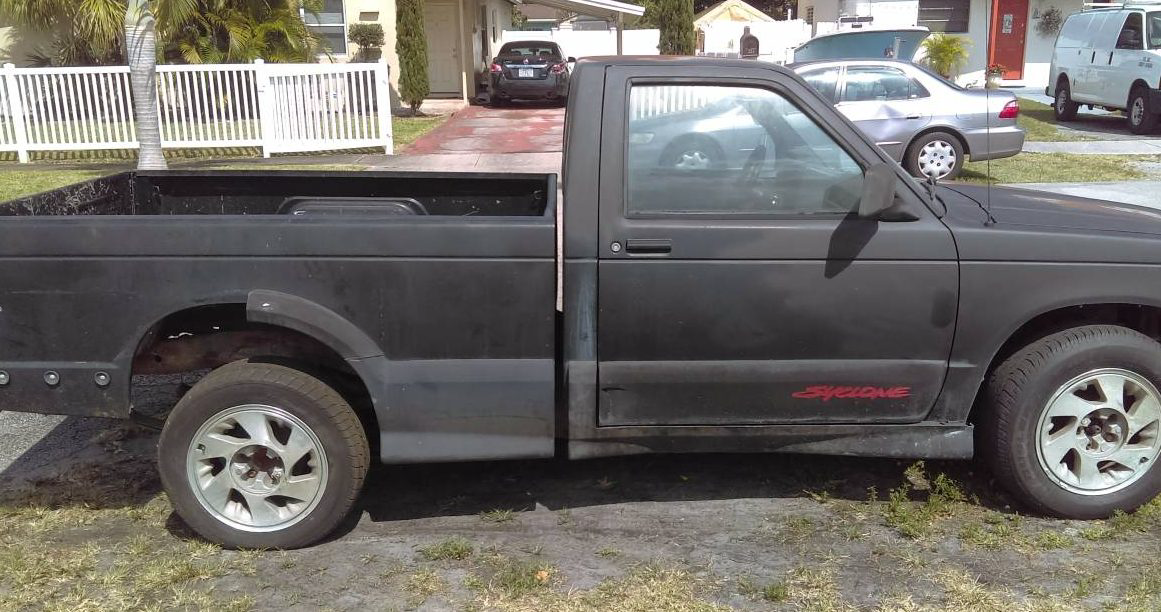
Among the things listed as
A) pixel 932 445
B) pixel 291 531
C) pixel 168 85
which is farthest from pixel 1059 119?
pixel 291 531

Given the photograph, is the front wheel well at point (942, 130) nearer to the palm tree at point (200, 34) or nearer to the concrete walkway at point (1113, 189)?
the concrete walkway at point (1113, 189)

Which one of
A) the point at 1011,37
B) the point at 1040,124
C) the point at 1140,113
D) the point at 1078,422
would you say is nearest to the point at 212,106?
the point at 1078,422

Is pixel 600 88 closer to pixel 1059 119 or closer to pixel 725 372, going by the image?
pixel 725 372

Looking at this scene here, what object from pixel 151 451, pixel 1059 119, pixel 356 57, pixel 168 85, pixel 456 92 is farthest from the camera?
pixel 456 92

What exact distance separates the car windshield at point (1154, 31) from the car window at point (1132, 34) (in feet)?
0.39

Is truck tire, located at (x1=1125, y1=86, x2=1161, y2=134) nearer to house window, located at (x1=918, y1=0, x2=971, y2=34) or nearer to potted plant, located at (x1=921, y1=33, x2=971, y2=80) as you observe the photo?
potted plant, located at (x1=921, y1=33, x2=971, y2=80)

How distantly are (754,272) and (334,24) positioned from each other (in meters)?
20.4

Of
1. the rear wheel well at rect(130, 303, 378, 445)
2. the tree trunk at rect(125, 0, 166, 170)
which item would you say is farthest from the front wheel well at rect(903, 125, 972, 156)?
the rear wheel well at rect(130, 303, 378, 445)

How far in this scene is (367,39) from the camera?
21672 mm

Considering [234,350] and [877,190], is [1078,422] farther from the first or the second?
[234,350]

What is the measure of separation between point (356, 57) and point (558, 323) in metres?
19.5

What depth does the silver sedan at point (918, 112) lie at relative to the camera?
38.6ft

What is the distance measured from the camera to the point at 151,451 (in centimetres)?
477

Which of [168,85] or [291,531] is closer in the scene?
[291,531]
